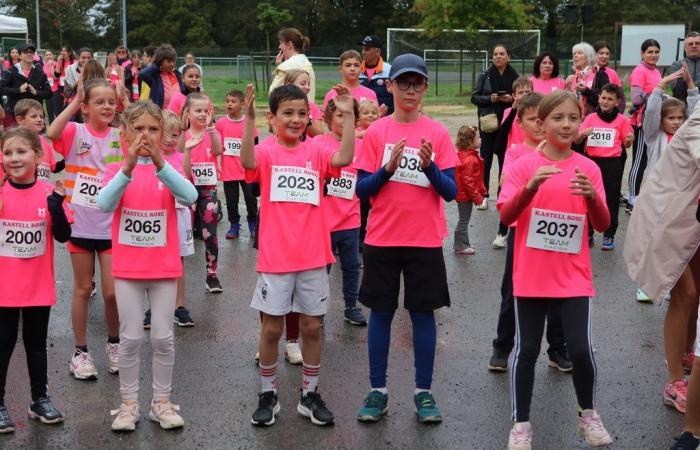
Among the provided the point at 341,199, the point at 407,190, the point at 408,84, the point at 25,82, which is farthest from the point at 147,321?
the point at 25,82

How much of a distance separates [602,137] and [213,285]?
15.2ft

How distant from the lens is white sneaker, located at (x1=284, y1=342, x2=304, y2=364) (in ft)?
20.7

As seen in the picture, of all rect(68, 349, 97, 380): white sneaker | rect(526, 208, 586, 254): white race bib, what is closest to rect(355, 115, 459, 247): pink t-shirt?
rect(526, 208, 586, 254): white race bib

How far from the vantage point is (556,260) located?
16.0ft

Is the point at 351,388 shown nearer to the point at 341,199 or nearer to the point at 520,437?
the point at 520,437

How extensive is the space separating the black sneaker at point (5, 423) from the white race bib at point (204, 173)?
3.74m

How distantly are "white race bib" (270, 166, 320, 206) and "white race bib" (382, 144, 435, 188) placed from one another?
459 millimetres

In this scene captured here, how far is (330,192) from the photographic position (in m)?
7.20

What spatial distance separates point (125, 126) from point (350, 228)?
2.43 metres

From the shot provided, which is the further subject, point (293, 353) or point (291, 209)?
point (293, 353)

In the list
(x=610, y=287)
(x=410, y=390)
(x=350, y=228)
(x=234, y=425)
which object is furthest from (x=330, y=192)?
(x=610, y=287)

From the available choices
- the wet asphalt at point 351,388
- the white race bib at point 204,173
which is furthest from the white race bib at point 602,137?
the white race bib at point 204,173

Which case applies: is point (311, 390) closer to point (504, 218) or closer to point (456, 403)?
point (456, 403)

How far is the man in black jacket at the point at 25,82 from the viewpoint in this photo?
17.5 meters
